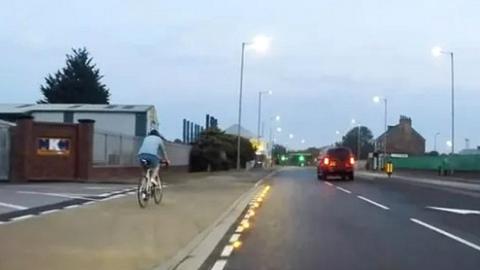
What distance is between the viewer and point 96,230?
45.5 feet

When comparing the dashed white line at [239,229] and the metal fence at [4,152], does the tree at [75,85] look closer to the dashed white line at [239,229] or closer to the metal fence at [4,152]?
the metal fence at [4,152]

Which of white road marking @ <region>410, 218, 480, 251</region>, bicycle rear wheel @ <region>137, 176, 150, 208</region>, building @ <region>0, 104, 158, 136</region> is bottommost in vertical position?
white road marking @ <region>410, 218, 480, 251</region>

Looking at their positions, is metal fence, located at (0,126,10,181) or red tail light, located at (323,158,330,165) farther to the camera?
red tail light, located at (323,158,330,165)

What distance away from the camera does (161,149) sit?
1991cm

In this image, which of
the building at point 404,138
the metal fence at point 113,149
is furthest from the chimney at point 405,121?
the metal fence at point 113,149

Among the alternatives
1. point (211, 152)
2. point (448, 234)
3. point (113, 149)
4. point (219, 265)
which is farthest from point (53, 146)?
point (211, 152)

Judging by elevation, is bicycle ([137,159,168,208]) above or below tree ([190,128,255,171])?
below

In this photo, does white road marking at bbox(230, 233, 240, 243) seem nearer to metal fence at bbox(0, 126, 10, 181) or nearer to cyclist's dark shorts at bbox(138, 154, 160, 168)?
cyclist's dark shorts at bbox(138, 154, 160, 168)

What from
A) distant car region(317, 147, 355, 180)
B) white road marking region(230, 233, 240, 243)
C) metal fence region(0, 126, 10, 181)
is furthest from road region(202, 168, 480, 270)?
distant car region(317, 147, 355, 180)

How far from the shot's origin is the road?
37.1 ft

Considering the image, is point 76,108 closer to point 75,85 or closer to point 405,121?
point 75,85

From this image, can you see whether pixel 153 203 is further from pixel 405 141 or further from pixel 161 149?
pixel 405 141

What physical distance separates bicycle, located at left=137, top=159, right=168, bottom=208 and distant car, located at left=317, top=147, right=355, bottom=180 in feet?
91.0

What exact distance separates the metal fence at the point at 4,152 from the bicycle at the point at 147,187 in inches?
565
